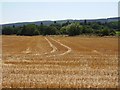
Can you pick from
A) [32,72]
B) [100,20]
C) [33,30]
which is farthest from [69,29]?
[32,72]

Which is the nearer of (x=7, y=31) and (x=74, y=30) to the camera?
(x=74, y=30)

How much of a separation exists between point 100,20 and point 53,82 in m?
186

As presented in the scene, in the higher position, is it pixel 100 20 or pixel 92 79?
pixel 92 79

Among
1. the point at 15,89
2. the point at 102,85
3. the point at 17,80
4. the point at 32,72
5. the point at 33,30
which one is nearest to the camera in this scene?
the point at 15,89

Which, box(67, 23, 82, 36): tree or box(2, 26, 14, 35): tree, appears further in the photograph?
box(2, 26, 14, 35): tree

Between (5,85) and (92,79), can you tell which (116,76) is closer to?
(92,79)

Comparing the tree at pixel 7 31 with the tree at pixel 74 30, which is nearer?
the tree at pixel 74 30

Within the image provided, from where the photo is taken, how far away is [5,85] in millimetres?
12297

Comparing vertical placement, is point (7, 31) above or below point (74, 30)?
above

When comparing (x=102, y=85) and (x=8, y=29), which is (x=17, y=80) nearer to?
(x=102, y=85)

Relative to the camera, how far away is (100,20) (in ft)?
646

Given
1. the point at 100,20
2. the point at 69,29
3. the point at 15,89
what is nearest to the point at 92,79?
the point at 15,89

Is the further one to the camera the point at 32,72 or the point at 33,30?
the point at 33,30

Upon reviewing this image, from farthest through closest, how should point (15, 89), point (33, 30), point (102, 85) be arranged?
point (33, 30) → point (102, 85) → point (15, 89)
